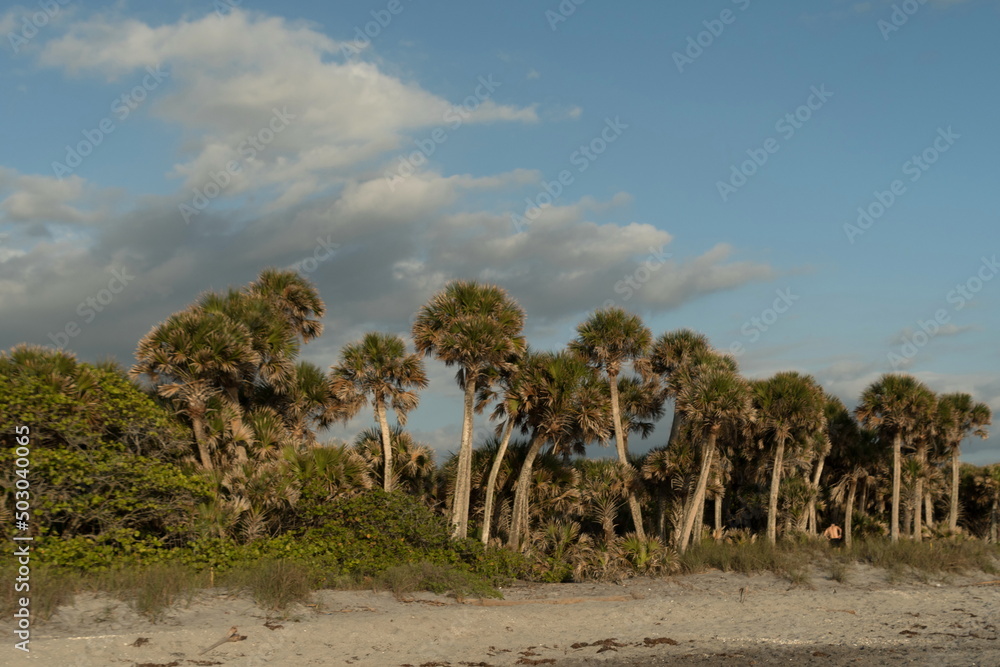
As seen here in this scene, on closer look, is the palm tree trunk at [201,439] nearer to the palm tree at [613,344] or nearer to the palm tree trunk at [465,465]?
the palm tree trunk at [465,465]

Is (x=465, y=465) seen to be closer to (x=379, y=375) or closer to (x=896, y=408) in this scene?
(x=379, y=375)

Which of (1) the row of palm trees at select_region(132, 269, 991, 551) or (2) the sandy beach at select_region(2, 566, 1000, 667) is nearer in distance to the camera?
(2) the sandy beach at select_region(2, 566, 1000, 667)

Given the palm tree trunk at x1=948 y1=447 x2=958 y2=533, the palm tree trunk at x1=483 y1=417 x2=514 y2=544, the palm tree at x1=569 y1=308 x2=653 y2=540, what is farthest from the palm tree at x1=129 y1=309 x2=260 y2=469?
the palm tree trunk at x1=948 y1=447 x2=958 y2=533

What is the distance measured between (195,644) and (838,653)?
1223 cm

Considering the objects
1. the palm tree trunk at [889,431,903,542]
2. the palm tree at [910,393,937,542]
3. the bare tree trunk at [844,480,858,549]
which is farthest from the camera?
the bare tree trunk at [844,480,858,549]

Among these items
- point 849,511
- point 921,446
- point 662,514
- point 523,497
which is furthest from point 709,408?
point 921,446

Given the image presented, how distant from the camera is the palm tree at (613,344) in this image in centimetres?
3859

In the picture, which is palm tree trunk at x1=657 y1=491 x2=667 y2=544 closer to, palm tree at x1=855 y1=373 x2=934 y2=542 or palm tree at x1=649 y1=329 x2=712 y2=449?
palm tree at x1=649 y1=329 x2=712 y2=449

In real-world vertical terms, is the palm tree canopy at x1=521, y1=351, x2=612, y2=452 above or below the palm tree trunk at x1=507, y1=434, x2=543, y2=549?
above

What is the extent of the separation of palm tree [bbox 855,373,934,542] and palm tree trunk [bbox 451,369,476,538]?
22.9 m

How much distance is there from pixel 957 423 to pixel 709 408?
23.4m

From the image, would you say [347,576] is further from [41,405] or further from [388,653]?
[41,405]

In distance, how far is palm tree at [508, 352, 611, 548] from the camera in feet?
102

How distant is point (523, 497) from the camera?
3133 centimetres
